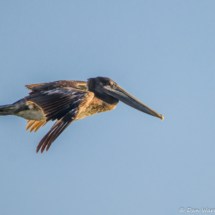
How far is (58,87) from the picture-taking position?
10.8 metres

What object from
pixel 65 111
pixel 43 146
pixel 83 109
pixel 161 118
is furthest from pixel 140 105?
pixel 43 146

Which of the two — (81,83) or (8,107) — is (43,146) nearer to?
(8,107)

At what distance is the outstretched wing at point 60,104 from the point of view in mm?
9375

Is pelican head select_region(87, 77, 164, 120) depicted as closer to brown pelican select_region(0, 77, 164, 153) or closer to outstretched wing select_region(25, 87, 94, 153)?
brown pelican select_region(0, 77, 164, 153)

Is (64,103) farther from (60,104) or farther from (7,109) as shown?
(7,109)

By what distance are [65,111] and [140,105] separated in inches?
89.2

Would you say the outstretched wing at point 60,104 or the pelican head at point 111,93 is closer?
the outstretched wing at point 60,104

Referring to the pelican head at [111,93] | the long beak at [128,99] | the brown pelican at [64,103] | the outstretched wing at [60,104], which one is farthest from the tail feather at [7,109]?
the long beak at [128,99]

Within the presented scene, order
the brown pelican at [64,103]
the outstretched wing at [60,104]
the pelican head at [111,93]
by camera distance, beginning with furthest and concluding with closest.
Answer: the pelican head at [111,93] → the brown pelican at [64,103] → the outstretched wing at [60,104]

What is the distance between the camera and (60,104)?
993 cm

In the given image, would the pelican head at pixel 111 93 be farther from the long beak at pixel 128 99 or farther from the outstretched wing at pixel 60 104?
the outstretched wing at pixel 60 104

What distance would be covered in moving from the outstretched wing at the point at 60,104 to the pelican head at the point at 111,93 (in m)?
1.31

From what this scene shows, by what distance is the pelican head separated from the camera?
447 inches

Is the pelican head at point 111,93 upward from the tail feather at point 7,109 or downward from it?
upward
